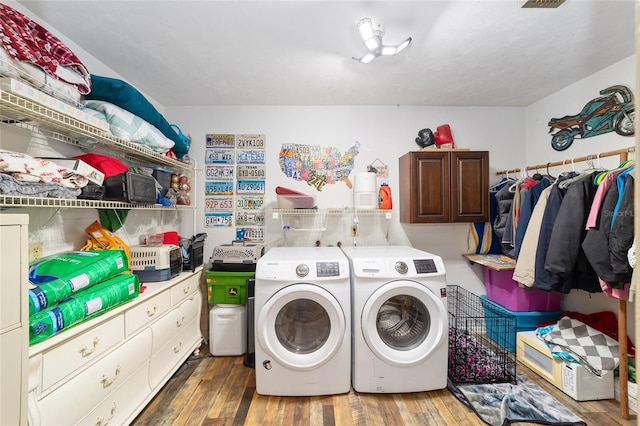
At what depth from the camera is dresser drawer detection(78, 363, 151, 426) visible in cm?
129

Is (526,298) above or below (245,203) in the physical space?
below

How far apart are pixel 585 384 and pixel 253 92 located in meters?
3.40

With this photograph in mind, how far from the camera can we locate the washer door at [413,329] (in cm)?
175

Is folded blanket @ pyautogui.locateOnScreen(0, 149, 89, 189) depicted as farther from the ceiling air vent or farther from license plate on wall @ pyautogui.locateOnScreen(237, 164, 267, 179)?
the ceiling air vent

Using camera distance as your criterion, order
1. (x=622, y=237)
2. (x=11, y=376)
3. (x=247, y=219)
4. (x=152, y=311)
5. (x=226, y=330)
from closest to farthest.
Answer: (x=11, y=376) → (x=622, y=237) → (x=152, y=311) → (x=226, y=330) → (x=247, y=219)

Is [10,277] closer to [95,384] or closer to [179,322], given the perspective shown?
[95,384]

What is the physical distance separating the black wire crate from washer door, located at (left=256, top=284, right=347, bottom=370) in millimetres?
1022

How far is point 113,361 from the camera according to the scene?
1.37 meters

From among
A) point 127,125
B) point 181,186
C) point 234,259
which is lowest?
point 234,259

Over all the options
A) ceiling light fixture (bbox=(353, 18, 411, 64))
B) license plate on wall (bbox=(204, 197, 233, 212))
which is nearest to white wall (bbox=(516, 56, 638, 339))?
ceiling light fixture (bbox=(353, 18, 411, 64))

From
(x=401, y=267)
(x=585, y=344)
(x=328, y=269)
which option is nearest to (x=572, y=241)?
(x=585, y=344)

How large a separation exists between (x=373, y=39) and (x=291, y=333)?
77.9 inches

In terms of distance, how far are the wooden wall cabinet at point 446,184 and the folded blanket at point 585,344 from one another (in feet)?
3.27

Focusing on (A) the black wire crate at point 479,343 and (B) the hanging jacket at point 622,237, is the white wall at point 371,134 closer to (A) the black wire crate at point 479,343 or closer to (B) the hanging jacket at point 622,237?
(A) the black wire crate at point 479,343
